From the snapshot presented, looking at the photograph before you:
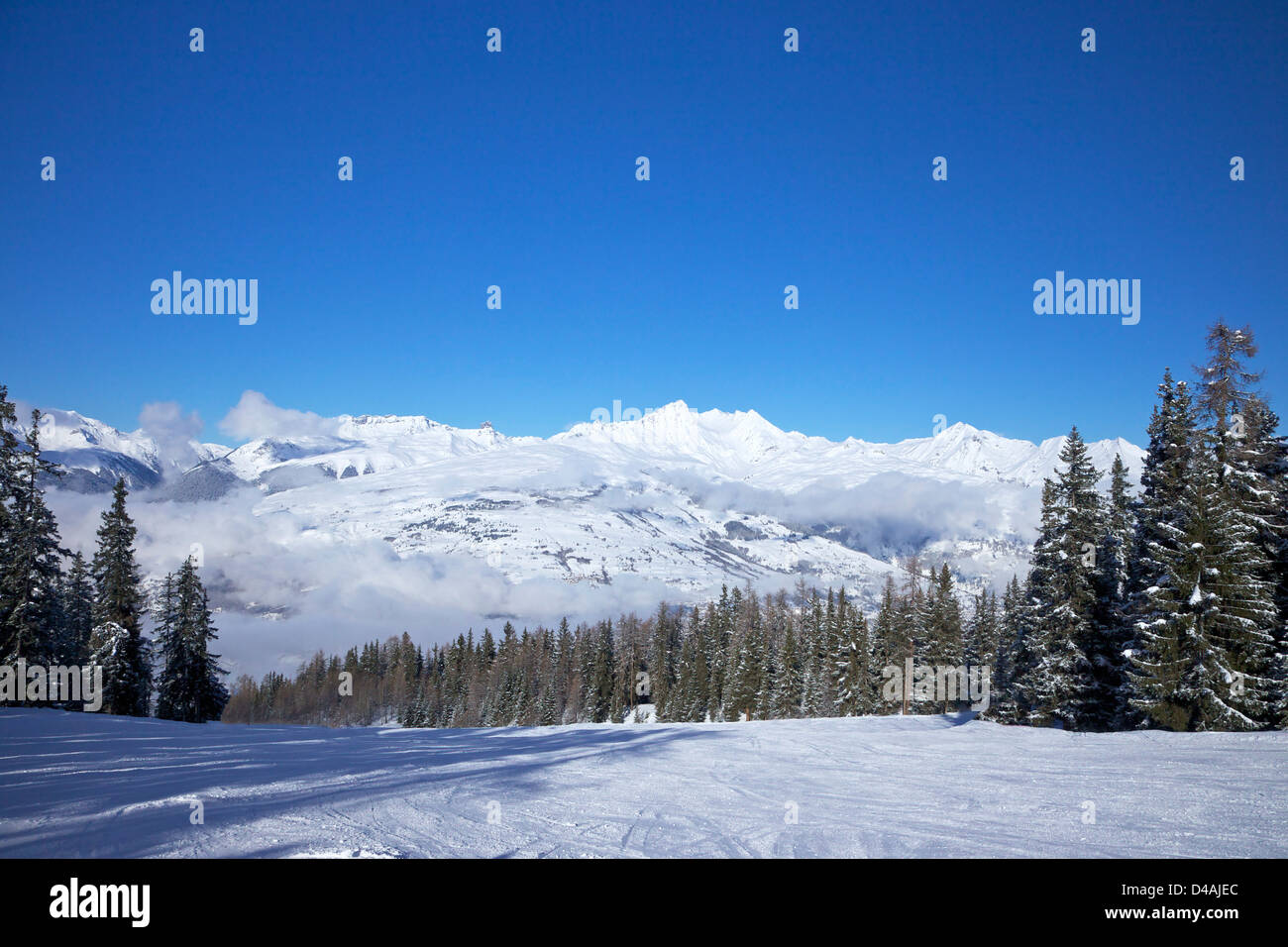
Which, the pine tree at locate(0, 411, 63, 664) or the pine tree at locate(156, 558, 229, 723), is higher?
the pine tree at locate(0, 411, 63, 664)

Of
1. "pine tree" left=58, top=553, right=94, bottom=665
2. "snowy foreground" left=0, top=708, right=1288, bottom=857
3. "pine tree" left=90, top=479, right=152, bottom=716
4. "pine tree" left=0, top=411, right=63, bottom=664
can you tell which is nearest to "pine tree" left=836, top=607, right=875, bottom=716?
"snowy foreground" left=0, top=708, right=1288, bottom=857

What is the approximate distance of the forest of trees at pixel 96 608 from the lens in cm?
2995

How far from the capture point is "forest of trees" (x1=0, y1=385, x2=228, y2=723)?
2995 cm

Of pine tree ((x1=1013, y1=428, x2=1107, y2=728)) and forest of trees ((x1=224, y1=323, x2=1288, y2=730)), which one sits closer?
forest of trees ((x1=224, y1=323, x2=1288, y2=730))

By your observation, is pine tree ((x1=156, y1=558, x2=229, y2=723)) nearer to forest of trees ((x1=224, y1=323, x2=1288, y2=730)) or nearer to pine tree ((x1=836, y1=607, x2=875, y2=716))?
pine tree ((x1=836, y1=607, x2=875, y2=716))

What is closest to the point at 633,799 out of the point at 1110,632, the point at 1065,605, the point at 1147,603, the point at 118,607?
the point at 1147,603

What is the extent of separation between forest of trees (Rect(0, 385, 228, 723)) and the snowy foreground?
1760 cm

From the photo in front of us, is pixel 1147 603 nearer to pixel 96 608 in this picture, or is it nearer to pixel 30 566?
pixel 30 566

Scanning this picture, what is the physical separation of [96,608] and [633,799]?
41627 millimetres

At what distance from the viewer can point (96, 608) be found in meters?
36.4

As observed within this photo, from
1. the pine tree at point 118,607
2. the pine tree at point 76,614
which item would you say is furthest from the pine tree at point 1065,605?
the pine tree at point 76,614
